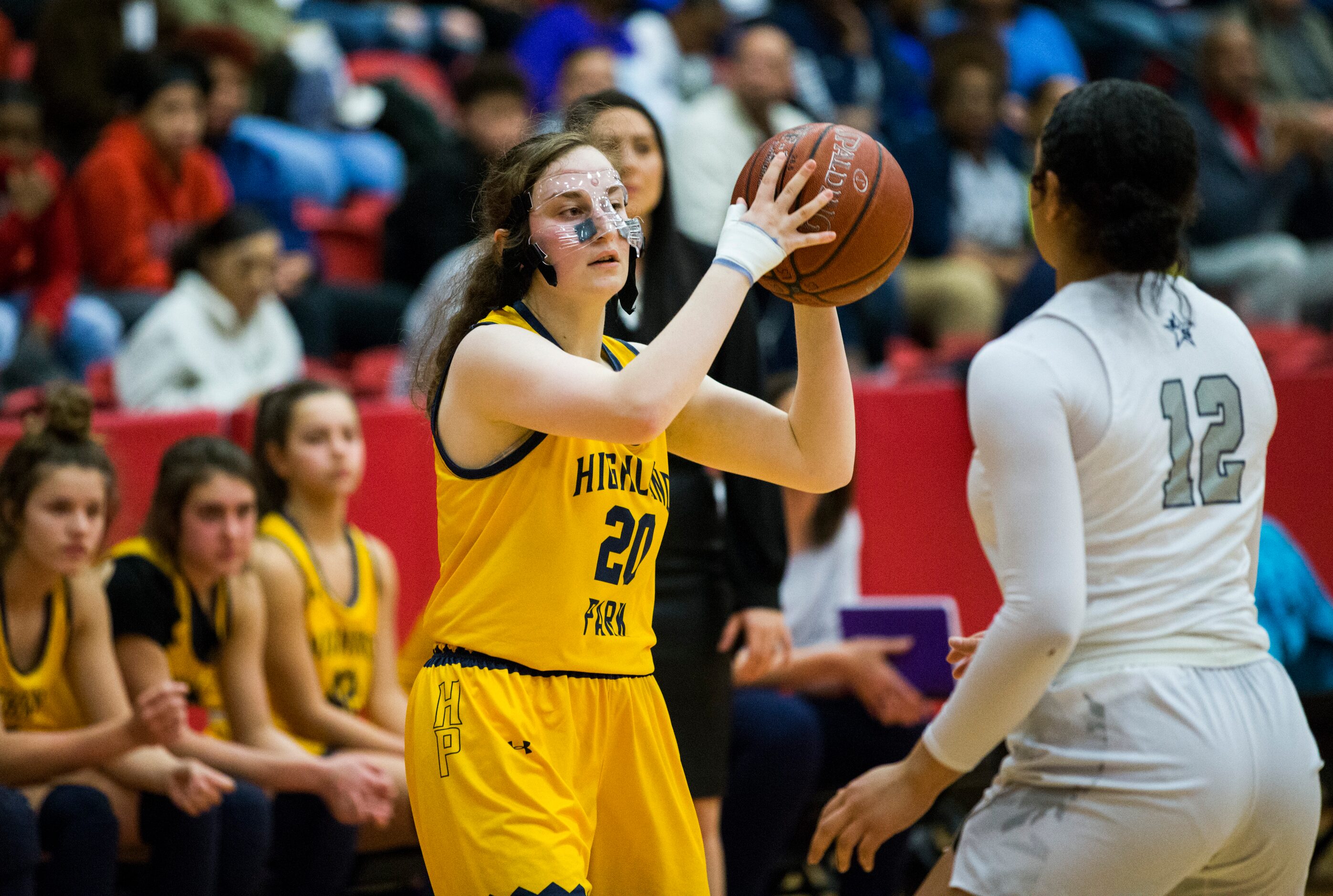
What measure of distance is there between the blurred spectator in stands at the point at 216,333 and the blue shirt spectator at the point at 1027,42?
5617 mm

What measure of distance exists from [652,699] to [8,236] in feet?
17.0

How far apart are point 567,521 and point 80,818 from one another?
6.14ft

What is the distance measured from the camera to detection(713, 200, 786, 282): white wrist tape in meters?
2.43

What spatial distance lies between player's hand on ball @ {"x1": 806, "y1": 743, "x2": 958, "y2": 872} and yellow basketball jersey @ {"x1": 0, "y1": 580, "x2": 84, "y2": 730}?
2.37m

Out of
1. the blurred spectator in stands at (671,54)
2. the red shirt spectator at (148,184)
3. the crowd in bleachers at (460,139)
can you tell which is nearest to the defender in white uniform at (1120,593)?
the crowd in bleachers at (460,139)

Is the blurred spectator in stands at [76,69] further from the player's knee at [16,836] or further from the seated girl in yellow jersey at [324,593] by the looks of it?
the player's knee at [16,836]

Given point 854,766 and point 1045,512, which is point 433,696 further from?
point 854,766

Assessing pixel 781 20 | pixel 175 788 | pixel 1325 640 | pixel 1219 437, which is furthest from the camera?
pixel 781 20

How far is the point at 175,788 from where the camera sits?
147 inches

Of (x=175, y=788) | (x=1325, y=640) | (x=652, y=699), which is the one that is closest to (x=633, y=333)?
(x=652, y=699)

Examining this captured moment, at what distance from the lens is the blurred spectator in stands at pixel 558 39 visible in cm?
927

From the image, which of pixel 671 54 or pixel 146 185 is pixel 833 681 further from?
pixel 671 54

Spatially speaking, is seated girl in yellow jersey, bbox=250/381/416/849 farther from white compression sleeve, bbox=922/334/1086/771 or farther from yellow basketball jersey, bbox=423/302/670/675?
white compression sleeve, bbox=922/334/1086/771

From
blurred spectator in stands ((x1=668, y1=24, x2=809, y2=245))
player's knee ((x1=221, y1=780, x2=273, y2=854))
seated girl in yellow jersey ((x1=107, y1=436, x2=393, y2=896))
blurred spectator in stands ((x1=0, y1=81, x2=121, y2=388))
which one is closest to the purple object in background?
seated girl in yellow jersey ((x1=107, y1=436, x2=393, y2=896))
